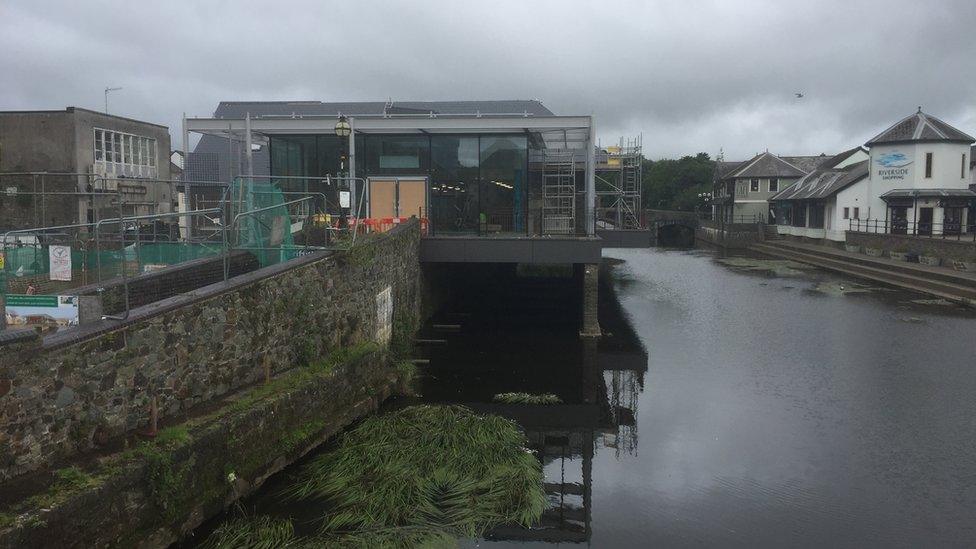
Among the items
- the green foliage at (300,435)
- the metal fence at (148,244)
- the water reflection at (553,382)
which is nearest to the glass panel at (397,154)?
the metal fence at (148,244)

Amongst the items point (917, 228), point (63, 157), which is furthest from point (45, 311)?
point (917, 228)

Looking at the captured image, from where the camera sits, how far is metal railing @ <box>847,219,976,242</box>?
136 feet

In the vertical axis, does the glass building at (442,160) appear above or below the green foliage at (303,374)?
above

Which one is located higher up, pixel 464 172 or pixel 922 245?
pixel 464 172

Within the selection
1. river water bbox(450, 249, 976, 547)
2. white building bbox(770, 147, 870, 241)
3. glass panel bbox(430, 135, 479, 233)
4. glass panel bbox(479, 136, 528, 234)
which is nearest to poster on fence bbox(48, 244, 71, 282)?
river water bbox(450, 249, 976, 547)

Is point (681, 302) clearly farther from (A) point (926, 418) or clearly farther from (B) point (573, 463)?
(B) point (573, 463)

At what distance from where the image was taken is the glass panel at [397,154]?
939 inches

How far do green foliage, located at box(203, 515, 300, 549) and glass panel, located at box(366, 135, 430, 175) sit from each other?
16.2m

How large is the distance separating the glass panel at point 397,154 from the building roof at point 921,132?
3390 centimetres

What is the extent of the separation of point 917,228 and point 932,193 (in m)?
2.12

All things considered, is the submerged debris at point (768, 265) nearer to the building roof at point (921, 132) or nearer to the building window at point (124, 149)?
the building roof at point (921, 132)

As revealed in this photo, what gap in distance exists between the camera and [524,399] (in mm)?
14695

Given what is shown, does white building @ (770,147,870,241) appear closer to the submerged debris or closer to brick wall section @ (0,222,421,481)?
the submerged debris

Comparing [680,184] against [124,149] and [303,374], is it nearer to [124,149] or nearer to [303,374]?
[124,149]
